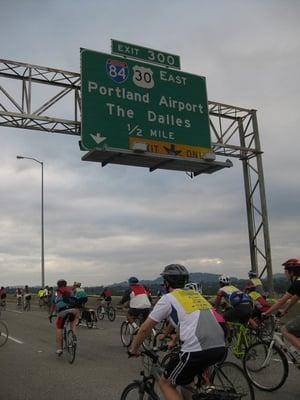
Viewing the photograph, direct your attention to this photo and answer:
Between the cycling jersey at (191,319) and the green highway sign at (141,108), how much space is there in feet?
37.0

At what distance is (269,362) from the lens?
791 centimetres

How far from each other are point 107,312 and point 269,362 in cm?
1641

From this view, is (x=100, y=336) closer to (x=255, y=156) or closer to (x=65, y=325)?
(x=65, y=325)

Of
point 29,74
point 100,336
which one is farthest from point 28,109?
point 100,336

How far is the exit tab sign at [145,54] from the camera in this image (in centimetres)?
1714

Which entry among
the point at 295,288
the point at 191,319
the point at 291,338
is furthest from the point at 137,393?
the point at 295,288

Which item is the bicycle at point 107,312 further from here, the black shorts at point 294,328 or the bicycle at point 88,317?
the black shorts at point 294,328

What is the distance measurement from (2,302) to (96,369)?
98.5ft

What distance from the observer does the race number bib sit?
15.6 ft

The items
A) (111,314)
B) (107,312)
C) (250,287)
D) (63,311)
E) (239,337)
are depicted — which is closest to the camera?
(239,337)

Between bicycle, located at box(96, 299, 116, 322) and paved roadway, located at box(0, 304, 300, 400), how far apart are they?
27.6 ft

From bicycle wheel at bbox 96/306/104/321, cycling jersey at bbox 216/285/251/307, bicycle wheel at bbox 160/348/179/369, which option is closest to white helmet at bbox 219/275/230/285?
cycling jersey at bbox 216/285/251/307

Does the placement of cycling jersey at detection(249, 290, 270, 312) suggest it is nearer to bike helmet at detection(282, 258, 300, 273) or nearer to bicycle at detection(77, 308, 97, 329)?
bike helmet at detection(282, 258, 300, 273)

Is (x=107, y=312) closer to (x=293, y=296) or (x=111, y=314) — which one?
(x=111, y=314)
